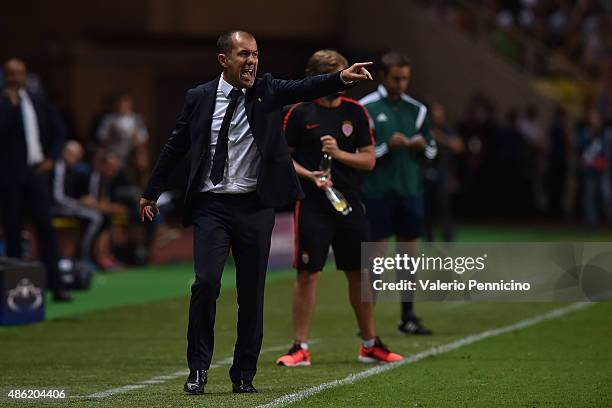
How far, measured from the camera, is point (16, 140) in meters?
14.6

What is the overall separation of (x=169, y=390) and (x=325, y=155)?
206 cm

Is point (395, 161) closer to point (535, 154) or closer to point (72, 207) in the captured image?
point (72, 207)

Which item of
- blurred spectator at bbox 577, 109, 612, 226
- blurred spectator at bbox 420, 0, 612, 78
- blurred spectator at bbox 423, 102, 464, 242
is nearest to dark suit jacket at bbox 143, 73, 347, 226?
blurred spectator at bbox 423, 102, 464, 242

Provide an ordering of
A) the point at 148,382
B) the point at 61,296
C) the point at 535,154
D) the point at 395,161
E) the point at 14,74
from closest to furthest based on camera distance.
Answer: the point at 148,382 → the point at 395,161 → the point at 14,74 → the point at 61,296 → the point at 535,154

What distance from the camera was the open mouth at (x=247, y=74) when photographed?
8.77m

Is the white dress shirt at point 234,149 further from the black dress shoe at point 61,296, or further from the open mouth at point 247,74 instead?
the black dress shoe at point 61,296

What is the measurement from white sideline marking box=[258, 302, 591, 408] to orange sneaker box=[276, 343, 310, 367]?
541 millimetres

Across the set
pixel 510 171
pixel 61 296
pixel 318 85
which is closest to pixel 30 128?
pixel 61 296

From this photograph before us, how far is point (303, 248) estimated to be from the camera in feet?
34.3

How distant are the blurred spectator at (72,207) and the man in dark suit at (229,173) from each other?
9.47 meters

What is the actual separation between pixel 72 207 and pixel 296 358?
8.63 meters

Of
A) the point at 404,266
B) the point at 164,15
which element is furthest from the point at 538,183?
the point at 404,266

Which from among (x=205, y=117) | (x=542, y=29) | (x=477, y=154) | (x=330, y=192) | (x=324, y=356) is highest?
(x=542, y=29)

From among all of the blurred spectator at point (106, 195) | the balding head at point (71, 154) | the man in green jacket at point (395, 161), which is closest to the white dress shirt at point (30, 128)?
the man in green jacket at point (395, 161)
